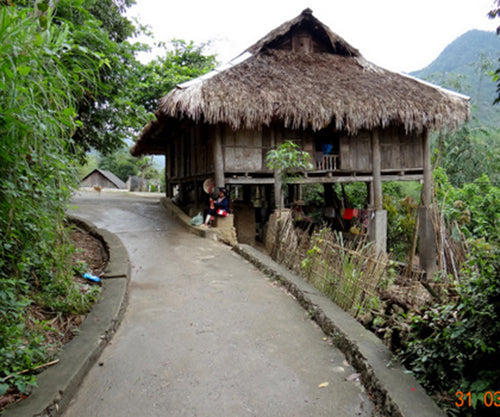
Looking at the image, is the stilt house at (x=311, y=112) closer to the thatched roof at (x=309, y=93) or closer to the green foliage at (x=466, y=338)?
the thatched roof at (x=309, y=93)

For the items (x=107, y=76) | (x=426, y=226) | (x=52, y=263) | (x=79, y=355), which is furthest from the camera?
(x=426, y=226)

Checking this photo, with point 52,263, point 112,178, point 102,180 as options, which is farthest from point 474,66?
point 102,180

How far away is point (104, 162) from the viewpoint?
3822 centimetres

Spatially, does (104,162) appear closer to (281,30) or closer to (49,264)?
(281,30)

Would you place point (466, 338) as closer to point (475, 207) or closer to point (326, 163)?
point (326, 163)

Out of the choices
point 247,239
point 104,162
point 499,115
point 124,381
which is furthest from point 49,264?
point 104,162

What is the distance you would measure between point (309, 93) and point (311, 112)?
1.93 feet

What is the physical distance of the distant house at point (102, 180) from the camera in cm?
3584

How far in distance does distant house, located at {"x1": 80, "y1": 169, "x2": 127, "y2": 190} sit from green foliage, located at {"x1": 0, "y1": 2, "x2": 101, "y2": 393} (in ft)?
117

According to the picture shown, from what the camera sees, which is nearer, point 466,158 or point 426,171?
point 426,171

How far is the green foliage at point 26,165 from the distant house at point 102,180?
35644mm

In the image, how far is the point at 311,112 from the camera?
834cm

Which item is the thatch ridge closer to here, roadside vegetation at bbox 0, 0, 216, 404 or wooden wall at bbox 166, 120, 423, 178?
wooden wall at bbox 166, 120, 423, 178

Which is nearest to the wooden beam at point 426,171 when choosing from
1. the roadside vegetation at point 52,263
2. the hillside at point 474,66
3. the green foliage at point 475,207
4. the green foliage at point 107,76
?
the green foliage at point 475,207
